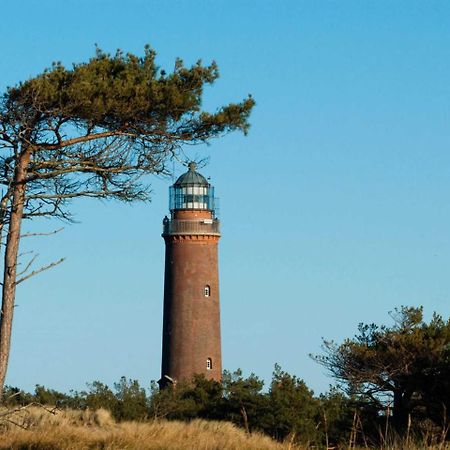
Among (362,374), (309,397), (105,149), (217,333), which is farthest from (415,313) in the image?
(105,149)

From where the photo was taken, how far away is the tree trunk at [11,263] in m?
16.4

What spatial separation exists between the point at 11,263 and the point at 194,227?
32791 millimetres

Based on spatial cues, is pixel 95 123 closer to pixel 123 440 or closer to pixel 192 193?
pixel 123 440

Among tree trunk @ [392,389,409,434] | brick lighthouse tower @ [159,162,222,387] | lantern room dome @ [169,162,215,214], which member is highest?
lantern room dome @ [169,162,215,214]

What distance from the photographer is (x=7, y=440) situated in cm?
1514

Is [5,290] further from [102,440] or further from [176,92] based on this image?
[176,92]

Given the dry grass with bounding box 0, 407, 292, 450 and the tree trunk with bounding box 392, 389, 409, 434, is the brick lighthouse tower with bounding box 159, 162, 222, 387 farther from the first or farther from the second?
the dry grass with bounding box 0, 407, 292, 450

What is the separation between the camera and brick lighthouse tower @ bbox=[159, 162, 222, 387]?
47.9 m

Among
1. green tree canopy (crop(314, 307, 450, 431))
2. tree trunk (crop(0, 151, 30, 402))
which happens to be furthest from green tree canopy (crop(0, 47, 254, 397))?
green tree canopy (crop(314, 307, 450, 431))

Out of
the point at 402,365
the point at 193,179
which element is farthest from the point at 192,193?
the point at 402,365

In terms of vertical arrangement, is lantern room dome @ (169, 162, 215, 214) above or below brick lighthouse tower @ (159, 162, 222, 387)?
above

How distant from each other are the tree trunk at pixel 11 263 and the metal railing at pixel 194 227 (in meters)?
32.4

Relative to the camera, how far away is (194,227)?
4922cm

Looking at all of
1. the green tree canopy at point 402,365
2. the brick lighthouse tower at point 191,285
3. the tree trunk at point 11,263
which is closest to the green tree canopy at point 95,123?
the tree trunk at point 11,263
